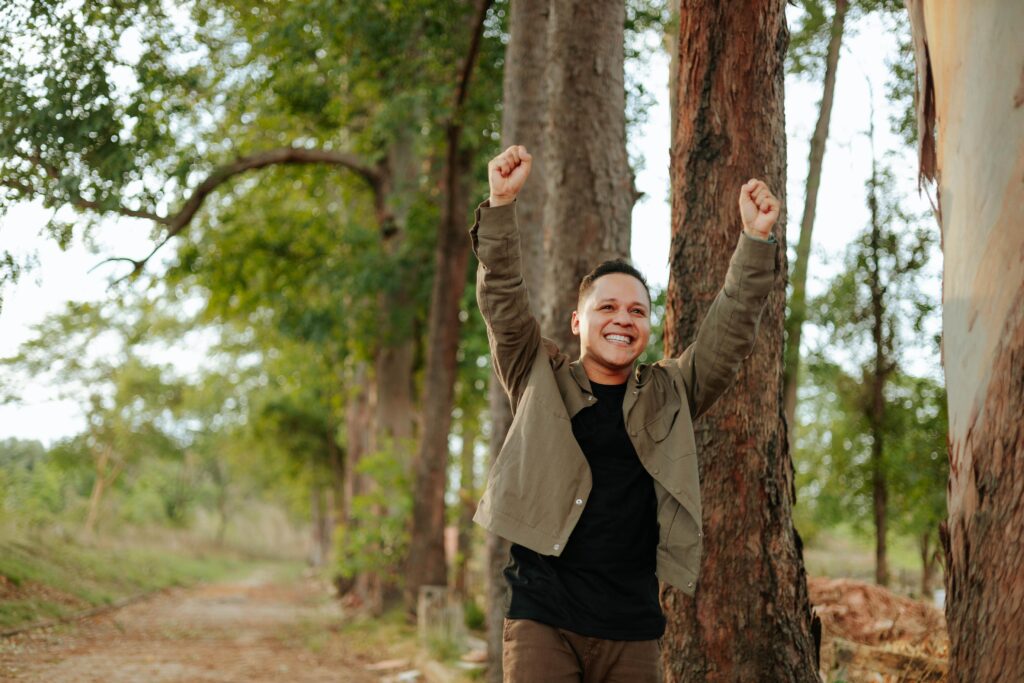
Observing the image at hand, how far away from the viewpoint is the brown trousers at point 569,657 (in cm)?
335

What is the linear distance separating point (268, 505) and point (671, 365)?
56624mm

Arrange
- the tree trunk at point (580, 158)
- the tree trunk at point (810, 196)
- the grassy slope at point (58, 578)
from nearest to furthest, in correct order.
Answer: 1. the grassy slope at point (58, 578)
2. the tree trunk at point (580, 158)
3. the tree trunk at point (810, 196)

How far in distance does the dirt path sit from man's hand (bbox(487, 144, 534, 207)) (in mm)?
4095

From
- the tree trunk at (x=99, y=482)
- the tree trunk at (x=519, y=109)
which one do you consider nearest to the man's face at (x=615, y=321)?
the tree trunk at (x=519, y=109)

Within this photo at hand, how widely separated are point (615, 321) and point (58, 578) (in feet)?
18.2

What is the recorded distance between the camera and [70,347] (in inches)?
365

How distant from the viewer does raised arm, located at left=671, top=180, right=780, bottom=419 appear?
3643mm

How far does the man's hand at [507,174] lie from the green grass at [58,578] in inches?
162

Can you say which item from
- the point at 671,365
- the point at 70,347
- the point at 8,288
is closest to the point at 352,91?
the point at 70,347

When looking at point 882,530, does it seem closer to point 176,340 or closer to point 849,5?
point 849,5

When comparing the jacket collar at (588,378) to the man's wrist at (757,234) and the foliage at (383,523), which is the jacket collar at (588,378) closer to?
the man's wrist at (757,234)

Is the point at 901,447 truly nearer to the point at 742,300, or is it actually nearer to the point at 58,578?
the point at 58,578

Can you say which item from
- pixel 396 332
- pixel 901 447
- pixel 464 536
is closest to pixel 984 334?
pixel 396 332

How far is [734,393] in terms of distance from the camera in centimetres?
508
